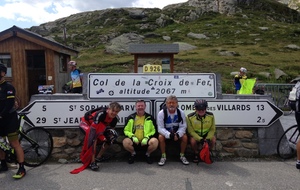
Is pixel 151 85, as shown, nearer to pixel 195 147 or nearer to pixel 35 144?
pixel 195 147

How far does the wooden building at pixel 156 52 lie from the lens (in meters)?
10.6

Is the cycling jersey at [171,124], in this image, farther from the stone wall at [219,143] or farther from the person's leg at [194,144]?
the stone wall at [219,143]

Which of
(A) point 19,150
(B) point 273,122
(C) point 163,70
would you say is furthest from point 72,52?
(B) point 273,122

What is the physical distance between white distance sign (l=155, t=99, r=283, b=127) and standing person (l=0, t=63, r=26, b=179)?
2.74m

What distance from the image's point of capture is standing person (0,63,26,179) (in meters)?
4.38

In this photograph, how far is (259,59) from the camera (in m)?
29.1

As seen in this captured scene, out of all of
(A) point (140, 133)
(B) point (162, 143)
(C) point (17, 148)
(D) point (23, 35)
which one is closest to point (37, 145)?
(C) point (17, 148)

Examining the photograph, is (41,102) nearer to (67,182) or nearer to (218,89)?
(67,182)

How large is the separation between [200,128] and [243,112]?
3.64ft

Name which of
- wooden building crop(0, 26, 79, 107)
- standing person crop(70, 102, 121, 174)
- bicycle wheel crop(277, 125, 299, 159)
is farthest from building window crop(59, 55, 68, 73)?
bicycle wheel crop(277, 125, 299, 159)

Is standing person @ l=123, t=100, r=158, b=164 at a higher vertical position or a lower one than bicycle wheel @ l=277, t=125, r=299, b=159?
higher

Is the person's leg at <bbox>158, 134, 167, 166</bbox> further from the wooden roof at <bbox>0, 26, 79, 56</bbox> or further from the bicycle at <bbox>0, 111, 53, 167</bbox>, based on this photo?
the wooden roof at <bbox>0, 26, 79, 56</bbox>

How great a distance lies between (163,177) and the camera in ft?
14.7

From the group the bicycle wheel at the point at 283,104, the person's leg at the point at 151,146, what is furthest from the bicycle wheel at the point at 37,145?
the bicycle wheel at the point at 283,104
